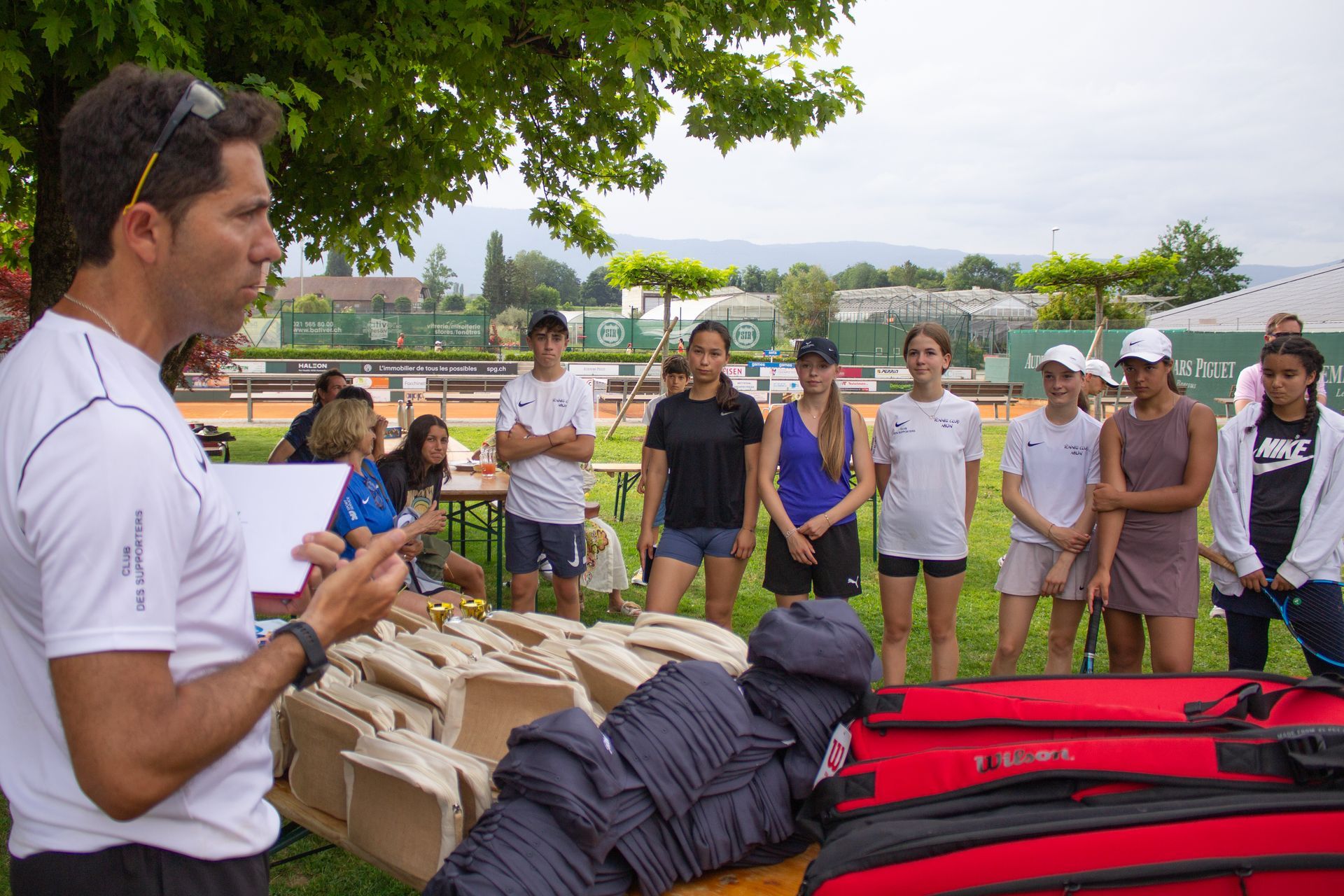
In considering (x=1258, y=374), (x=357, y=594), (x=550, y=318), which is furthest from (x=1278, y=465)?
(x=357, y=594)

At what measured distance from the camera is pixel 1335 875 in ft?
5.26

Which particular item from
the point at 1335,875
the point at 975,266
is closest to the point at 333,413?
the point at 1335,875

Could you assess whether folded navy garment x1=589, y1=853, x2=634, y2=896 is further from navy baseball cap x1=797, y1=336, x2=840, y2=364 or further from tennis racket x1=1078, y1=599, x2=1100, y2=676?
navy baseball cap x1=797, y1=336, x2=840, y2=364

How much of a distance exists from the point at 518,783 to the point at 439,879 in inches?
9.2

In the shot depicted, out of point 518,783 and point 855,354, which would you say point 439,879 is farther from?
point 855,354

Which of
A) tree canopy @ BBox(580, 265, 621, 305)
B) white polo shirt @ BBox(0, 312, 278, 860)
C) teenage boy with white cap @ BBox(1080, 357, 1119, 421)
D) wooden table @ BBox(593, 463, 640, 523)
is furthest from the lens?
tree canopy @ BBox(580, 265, 621, 305)

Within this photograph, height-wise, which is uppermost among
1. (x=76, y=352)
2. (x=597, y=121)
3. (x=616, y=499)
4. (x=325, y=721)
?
(x=597, y=121)

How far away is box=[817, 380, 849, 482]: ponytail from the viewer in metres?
4.78

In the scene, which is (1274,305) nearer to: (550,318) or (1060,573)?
(1060,573)

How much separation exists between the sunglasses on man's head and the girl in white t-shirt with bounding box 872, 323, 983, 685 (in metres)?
3.87

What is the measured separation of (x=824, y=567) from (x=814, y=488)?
418 millimetres

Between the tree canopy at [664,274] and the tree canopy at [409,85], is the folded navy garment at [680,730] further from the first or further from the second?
the tree canopy at [664,274]

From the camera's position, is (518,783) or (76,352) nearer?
(76,352)

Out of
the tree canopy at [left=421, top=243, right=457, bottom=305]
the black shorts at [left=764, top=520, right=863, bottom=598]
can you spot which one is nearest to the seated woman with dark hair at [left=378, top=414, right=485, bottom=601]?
the black shorts at [left=764, top=520, right=863, bottom=598]
